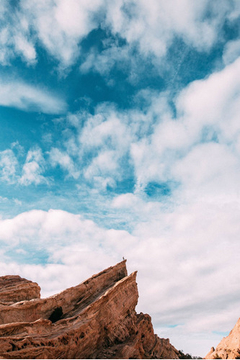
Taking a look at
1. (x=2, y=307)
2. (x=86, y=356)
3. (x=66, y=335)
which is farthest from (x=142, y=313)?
(x=2, y=307)

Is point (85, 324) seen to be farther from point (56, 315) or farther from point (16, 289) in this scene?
point (16, 289)

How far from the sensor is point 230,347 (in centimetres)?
5966

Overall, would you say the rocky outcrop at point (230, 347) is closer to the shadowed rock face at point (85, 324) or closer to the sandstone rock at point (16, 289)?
the shadowed rock face at point (85, 324)

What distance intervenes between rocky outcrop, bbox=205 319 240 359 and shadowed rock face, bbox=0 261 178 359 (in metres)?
11.6

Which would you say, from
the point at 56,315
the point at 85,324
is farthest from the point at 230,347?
the point at 56,315

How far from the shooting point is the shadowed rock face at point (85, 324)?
111 ft

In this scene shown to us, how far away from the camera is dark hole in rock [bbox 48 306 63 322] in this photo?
141 ft

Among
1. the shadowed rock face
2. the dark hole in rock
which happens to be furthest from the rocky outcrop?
the dark hole in rock

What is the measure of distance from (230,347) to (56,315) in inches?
1591

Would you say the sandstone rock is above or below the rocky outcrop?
above

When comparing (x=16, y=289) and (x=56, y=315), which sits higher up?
(x=16, y=289)

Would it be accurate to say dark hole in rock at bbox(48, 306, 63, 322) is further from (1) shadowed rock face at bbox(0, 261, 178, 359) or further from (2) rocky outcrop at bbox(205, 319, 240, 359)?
(2) rocky outcrop at bbox(205, 319, 240, 359)

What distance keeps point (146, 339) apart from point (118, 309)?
9058 millimetres

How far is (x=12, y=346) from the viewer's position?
30797 mm
